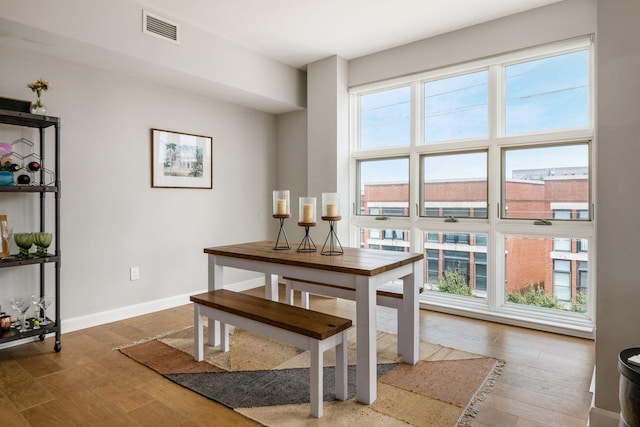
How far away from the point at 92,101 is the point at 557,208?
4.02 meters

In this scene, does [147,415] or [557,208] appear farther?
[557,208]

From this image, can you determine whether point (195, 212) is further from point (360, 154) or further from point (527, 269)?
point (527, 269)

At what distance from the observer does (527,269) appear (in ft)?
11.0

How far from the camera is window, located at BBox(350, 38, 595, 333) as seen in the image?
3129 millimetres

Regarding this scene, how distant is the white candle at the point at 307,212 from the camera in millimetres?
2539

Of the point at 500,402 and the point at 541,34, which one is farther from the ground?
the point at 541,34

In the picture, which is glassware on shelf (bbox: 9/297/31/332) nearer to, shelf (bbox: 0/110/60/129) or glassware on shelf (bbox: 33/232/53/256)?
glassware on shelf (bbox: 33/232/53/256)

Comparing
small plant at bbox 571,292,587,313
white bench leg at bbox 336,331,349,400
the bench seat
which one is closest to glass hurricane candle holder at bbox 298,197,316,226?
the bench seat

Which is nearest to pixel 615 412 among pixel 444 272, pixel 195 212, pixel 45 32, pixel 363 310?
pixel 363 310

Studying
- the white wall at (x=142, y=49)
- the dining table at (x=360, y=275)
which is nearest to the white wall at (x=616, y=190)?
the dining table at (x=360, y=275)

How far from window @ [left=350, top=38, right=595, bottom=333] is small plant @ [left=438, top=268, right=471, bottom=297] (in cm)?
1

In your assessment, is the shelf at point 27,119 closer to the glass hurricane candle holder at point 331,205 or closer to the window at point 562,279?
the glass hurricane candle holder at point 331,205

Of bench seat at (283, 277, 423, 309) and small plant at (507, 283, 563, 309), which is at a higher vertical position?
bench seat at (283, 277, 423, 309)

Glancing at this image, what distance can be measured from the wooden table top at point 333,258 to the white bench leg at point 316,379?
0.43 metres
